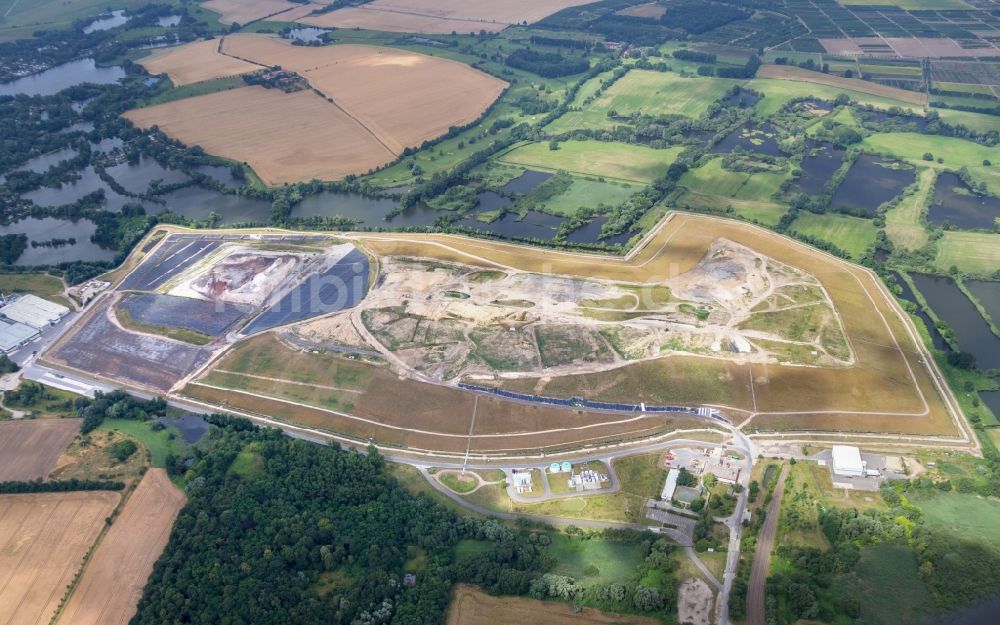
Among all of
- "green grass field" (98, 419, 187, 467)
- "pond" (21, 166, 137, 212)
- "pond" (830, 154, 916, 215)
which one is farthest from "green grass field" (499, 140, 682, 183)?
"green grass field" (98, 419, 187, 467)

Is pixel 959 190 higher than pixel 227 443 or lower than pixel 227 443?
higher

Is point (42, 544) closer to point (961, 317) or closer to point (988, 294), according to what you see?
point (961, 317)

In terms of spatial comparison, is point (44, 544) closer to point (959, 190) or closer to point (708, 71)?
point (959, 190)

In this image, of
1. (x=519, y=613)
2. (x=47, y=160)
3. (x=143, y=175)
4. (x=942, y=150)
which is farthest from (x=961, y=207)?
(x=47, y=160)

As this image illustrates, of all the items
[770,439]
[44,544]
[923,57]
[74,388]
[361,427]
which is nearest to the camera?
[44,544]

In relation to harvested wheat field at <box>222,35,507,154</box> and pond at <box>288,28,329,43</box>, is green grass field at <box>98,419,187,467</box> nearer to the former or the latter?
harvested wheat field at <box>222,35,507,154</box>

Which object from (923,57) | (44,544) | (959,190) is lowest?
(44,544)

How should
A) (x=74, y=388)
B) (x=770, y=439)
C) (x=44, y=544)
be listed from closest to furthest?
(x=44, y=544)
(x=770, y=439)
(x=74, y=388)

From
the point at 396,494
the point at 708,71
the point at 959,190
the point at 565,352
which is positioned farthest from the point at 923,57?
the point at 396,494
